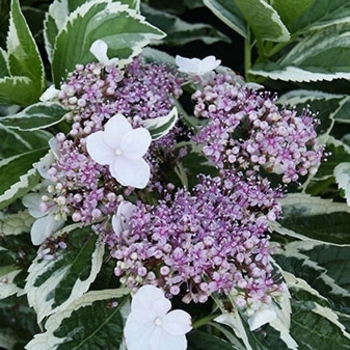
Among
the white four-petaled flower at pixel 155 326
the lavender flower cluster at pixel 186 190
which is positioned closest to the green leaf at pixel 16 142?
the lavender flower cluster at pixel 186 190

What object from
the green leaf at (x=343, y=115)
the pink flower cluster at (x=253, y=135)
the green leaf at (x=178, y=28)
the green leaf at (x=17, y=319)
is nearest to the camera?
the pink flower cluster at (x=253, y=135)

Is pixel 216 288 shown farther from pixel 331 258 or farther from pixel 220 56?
pixel 220 56

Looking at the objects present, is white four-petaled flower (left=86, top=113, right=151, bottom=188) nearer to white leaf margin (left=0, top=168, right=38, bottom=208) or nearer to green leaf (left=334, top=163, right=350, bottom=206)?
white leaf margin (left=0, top=168, right=38, bottom=208)

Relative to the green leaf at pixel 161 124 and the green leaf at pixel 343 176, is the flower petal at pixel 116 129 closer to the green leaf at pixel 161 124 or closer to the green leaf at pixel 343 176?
the green leaf at pixel 161 124

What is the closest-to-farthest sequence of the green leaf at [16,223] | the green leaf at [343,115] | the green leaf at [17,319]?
the green leaf at [16,223], the green leaf at [17,319], the green leaf at [343,115]

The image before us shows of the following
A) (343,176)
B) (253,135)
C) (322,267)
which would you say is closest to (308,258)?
(322,267)

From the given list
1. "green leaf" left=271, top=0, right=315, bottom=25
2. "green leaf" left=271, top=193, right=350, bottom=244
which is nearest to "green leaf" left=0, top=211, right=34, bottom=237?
"green leaf" left=271, top=193, right=350, bottom=244
